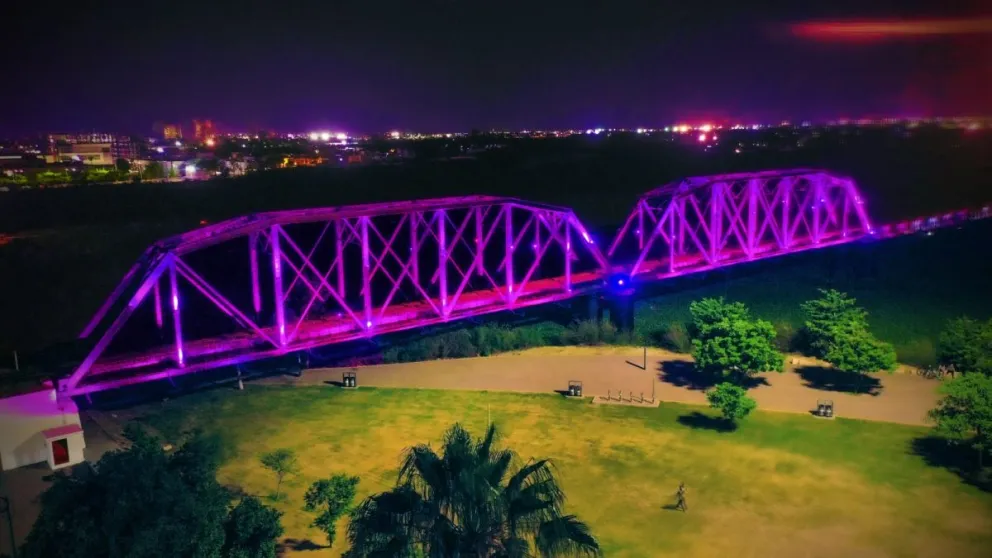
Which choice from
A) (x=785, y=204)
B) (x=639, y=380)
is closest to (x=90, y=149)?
(x=785, y=204)

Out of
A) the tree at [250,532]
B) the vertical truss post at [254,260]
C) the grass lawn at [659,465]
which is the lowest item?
the grass lawn at [659,465]

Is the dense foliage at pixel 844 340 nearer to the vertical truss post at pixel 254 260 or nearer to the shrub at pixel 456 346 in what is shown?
the shrub at pixel 456 346

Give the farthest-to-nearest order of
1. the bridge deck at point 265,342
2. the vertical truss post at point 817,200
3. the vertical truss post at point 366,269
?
the vertical truss post at point 817,200
the vertical truss post at point 366,269
the bridge deck at point 265,342

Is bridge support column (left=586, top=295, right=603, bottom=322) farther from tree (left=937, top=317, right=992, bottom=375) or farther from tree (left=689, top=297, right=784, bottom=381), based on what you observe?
tree (left=937, top=317, right=992, bottom=375)

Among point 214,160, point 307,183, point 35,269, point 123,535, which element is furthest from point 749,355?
point 214,160

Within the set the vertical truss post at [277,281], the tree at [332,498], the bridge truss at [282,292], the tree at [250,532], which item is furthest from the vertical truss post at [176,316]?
the tree at [250,532]

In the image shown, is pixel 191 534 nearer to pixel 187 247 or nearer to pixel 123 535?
pixel 123 535

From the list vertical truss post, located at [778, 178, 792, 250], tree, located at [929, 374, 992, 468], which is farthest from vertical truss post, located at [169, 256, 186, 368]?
vertical truss post, located at [778, 178, 792, 250]
